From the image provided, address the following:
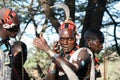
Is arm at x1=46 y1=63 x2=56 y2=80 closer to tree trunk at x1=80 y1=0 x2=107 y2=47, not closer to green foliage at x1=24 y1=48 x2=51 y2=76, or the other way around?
tree trunk at x1=80 y1=0 x2=107 y2=47

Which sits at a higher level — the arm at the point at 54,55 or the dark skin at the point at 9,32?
the dark skin at the point at 9,32

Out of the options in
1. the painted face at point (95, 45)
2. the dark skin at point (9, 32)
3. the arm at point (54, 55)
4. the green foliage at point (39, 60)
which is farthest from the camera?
the green foliage at point (39, 60)

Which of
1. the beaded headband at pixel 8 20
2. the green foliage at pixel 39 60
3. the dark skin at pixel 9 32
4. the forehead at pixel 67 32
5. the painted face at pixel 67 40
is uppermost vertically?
the beaded headband at pixel 8 20

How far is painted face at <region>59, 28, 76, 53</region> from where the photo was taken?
4.83 metres

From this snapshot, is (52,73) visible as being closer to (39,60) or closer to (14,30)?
(14,30)

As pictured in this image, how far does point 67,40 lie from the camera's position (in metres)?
4.85

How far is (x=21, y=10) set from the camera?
852 centimetres

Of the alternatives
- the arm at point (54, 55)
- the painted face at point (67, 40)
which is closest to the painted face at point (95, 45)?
the painted face at point (67, 40)

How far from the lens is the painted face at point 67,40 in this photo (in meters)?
4.83

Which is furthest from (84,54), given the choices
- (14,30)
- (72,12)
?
(72,12)

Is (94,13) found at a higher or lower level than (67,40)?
lower

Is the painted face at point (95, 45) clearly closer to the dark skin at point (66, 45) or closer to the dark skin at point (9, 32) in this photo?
the dark skin at point (66, 45)

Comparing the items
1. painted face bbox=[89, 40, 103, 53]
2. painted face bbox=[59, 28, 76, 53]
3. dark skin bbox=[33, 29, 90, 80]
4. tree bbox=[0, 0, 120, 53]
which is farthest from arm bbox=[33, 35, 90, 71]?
tree bbox=[0, 0, 120, 53]

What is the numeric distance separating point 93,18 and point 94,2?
278mm
